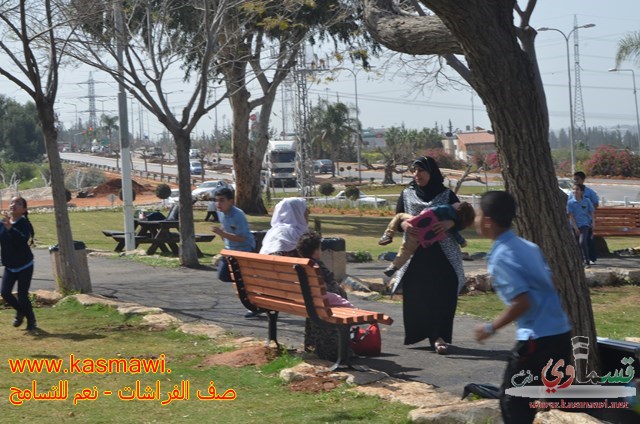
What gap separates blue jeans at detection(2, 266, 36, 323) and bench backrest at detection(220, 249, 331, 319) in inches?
103

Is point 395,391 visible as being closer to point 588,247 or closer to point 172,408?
point 172,408

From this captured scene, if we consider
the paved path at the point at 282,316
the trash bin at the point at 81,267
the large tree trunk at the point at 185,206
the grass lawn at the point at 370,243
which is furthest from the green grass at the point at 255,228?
the trash bin at the point at 81,267

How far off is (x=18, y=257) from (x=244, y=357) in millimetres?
3324

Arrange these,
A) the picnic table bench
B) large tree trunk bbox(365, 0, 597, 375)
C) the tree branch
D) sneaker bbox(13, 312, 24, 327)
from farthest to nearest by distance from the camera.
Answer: the picnic table bench, sneaker bbox(13, 312, 24, 327), the tree branch, large tree trunk bbox(365, 0, 597, 375)

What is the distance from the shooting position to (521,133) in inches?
239

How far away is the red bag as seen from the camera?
838cm

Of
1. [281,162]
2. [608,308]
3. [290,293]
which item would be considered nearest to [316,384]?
[290,293]

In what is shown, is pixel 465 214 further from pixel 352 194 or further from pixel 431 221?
pixel 352 194

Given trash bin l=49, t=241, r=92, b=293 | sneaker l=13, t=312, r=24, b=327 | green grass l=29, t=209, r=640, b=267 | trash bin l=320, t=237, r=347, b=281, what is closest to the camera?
sneaker l=13, t=312, r=24, b=327

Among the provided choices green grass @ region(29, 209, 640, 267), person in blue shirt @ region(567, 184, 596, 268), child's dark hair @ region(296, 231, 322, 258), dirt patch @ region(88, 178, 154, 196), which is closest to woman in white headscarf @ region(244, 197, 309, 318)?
child's dark hair @ region(296, 231, 322, 258)

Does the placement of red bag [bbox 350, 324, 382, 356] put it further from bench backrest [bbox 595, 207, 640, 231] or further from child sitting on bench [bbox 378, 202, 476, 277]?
bench backrest [bbox 595, 207, 640, 231]

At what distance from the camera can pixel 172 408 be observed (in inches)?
268

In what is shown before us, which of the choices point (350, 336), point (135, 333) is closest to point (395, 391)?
point (350, 336)

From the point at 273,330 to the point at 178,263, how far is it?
8962mm
